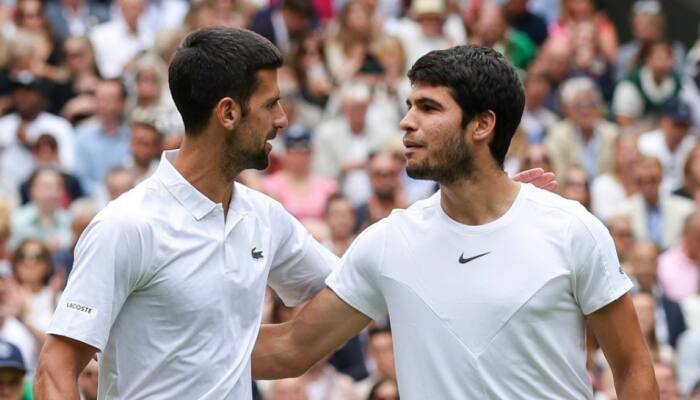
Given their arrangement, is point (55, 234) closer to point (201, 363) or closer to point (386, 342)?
point (386, 342)

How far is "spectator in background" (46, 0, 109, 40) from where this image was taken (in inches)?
530

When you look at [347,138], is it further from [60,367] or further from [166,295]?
[60,367]

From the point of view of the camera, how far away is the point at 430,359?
5051mm

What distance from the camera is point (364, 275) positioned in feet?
17.3

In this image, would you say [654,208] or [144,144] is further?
[654,208]

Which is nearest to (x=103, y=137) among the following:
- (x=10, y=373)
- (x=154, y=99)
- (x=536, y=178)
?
(x=154, y=99)

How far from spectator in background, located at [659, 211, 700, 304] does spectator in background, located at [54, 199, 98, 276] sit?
359 cm

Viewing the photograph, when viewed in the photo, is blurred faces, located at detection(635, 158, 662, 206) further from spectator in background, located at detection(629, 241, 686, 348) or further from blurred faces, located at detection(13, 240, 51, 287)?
blurred faces, located at detection(13, 240, 51, 287)

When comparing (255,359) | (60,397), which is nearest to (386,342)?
(255,359)

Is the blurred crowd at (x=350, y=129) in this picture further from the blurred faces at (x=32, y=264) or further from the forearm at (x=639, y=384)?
the forearm at (x=639, y=384)

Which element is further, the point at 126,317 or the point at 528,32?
the point at 528,32

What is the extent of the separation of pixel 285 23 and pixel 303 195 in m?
2.61

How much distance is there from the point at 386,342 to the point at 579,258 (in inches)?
172

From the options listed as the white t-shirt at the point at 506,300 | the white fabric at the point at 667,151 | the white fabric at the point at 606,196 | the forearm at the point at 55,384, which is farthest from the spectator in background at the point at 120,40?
the forearm at the point at 55,384
